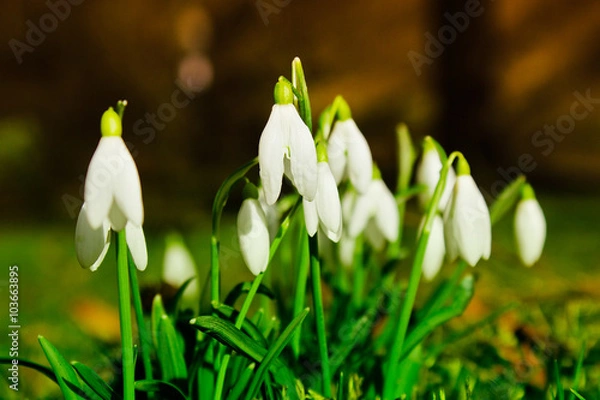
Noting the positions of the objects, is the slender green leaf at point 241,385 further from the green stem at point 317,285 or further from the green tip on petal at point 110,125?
the green tip on petal at point 110,125

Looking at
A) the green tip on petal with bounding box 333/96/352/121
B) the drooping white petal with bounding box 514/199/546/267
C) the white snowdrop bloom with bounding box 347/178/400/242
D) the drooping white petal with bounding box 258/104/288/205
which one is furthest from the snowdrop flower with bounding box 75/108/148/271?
the drooping white petal with bounding box 514/199/546/267

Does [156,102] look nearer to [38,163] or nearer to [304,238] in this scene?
[38,163]

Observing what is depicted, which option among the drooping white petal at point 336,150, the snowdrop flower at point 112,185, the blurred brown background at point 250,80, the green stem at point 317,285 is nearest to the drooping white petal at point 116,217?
the snowdrop flower at point 112,185

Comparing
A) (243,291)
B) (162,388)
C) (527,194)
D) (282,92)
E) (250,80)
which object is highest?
(250,80)

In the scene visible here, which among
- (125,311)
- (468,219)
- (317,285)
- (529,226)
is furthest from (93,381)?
(529,226)

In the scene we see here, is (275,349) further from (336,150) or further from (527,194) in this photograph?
(527,194)

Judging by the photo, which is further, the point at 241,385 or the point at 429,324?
the point at 429,324
